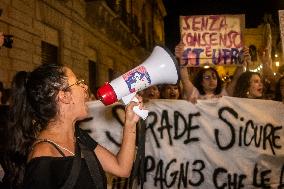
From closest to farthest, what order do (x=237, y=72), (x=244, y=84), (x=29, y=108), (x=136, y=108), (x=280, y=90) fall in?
(x=29, y=108) → (x=136, y=108) → (x=244, y=84) → (x=280, y=90) → (x=237, y=72)

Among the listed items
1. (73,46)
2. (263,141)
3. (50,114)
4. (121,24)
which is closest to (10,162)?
(50,114)

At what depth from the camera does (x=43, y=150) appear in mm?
1907

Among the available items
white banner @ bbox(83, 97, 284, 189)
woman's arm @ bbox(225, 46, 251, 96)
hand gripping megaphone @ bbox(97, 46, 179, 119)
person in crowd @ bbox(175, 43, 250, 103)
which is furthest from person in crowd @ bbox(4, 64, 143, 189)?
woman's arm @ bbox(225, 46, 251, 96)

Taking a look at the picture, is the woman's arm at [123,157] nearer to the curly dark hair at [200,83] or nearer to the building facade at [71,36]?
the building facade at [71,36]

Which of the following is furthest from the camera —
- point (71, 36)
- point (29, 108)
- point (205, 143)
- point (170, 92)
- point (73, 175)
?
point (71, 36)

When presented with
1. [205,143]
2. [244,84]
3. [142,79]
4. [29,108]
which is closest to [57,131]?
[29,108]

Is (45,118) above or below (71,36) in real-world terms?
below

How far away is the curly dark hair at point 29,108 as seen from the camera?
80.5 inches

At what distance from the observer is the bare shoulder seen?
1.89 meters

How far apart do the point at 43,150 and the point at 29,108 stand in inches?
10.9

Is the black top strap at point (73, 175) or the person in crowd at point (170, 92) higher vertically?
the person in crowd at point (170, 92)

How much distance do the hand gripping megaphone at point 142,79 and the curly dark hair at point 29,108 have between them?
0.26 m

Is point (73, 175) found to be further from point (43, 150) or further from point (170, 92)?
point (170, 92)

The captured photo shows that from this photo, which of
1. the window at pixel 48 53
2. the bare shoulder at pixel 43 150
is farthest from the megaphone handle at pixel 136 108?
the window at pixel 48 53
